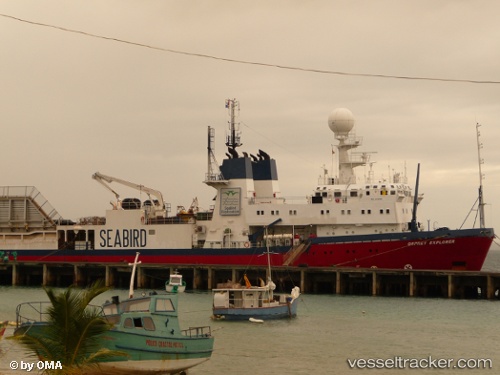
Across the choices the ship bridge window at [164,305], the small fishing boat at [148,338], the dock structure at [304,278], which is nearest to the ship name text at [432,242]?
the dock structure at [304,278]

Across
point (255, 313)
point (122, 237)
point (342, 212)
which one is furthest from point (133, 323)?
point (122, 237)

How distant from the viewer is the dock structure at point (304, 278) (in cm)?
4397

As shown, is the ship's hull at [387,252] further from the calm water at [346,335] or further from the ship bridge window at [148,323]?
the ship bridge window at [148,323]

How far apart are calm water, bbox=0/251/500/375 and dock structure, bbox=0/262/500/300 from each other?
1685mm

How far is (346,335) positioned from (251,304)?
6132 millimetres

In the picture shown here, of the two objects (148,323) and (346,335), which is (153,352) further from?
(346,335)

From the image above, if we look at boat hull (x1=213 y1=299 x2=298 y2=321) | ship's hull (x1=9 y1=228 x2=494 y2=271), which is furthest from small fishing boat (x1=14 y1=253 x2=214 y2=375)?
ship's hull (x1=9 y1=228 x2=494 y2=271)

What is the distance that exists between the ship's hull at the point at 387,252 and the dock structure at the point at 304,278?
1.27 m

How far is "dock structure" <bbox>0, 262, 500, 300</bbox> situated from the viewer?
1731 inches

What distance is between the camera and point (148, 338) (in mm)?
20297

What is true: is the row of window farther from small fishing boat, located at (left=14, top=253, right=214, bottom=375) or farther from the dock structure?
small fishing boat, located at (left=14, top=253, right=214, bottom=375)

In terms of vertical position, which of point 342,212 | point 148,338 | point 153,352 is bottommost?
point 153,352

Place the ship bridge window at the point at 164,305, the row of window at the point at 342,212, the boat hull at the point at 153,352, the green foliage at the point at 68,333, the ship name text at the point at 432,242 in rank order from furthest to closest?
the row of window at the point at 342,212 → the ship name text at the point at 432,242 → the ship bridge window at the point at 164,305 → the boat hull at the point at 153,352 → the green foliage at the point at 68,333

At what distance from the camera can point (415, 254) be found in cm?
4672
